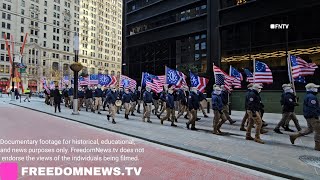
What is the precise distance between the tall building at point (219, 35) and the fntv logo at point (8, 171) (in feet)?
63.8

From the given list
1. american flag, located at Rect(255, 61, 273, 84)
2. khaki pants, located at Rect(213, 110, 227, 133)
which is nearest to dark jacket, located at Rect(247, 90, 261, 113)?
khaki pants, located at Rect(213, 110, 227, 133)

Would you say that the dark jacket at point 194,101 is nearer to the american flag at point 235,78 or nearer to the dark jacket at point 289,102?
the dark jacket at point 289,102

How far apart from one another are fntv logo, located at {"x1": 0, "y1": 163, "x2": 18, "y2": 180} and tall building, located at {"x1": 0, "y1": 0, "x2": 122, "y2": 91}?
68.9 metres

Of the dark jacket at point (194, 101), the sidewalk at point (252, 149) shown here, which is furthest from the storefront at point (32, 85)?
the dark jacket at point (194, 101)

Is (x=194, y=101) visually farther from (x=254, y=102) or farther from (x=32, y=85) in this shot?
(x=32, y=85)

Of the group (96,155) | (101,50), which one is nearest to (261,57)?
(96,155)

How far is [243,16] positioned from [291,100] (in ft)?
49.2

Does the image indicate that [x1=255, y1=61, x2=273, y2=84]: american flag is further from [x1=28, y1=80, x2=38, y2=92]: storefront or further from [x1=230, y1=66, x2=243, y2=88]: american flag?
[x1=28, y1=80, x2=38, y2=92]: storefront

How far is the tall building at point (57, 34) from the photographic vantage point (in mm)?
87250

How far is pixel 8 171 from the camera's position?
19.3 ft

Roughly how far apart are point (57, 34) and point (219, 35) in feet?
287

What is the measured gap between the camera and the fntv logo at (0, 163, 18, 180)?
5.46 metres

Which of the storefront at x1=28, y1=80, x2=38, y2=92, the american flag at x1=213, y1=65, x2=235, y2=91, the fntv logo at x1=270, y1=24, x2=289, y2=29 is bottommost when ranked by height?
the american flag at x1=213, y1=65, x2=235, y2=91

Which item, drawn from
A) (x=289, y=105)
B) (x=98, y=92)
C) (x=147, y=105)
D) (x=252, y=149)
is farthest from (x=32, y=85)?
(x=252, y=149)
